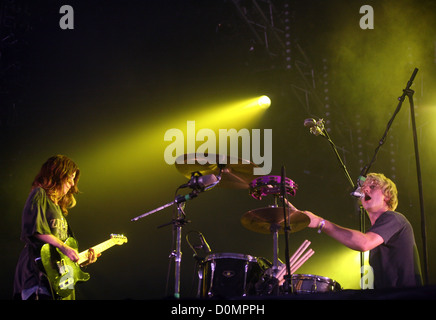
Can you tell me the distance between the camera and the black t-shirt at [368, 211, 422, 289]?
3469mm

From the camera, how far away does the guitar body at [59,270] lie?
3.40 metres

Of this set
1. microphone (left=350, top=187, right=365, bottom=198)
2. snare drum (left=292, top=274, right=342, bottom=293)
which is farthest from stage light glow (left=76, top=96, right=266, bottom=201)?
microphone (left=350, top=187, right=365, bottom=198)

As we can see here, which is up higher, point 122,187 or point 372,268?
point 122,187

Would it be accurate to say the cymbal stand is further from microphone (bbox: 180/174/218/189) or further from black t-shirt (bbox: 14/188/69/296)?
black t-shirt (bbox: 14/188/69/296)

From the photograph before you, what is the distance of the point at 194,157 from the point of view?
12.8 ft

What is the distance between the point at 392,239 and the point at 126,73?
15.8 ft

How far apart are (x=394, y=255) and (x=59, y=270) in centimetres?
259

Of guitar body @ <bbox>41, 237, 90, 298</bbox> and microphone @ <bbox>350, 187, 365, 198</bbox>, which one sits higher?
microphone @ <bbox>350, 187, 365, 198</bbox>

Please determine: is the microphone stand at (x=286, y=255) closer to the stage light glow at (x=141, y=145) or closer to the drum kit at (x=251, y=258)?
the drum kit at (x=251, y=258)

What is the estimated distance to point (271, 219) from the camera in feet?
13.9

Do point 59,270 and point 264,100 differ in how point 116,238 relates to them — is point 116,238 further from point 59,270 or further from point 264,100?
point 264,100

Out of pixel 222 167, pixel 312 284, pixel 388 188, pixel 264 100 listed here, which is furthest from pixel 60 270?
pixel 264 100
